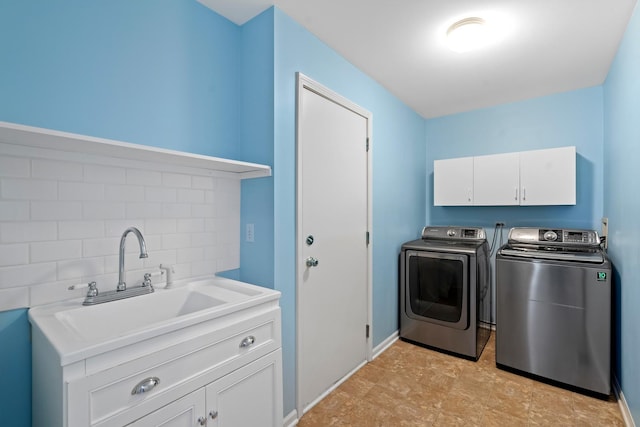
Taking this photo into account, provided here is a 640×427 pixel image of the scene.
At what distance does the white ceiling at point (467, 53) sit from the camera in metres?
1.78

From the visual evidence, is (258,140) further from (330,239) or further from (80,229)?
(80,229)

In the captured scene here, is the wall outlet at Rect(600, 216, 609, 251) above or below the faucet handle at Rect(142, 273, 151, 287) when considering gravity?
above

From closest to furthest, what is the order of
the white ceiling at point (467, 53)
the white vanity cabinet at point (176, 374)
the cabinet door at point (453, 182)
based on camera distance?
the white vanity cabinet at point (176, 374)
the white ceiling at point (467, 53)
the cabinet door at point (453, 182)

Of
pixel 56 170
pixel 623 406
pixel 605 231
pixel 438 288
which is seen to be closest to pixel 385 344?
pixel 438 288

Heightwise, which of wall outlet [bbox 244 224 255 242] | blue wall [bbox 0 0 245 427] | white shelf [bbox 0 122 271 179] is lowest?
wall outlet [bbox 244 224 255 242]

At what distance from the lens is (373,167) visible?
8.95ft

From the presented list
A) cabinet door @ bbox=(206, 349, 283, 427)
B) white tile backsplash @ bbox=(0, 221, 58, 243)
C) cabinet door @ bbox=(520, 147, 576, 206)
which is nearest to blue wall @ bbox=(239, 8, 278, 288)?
cabinet door @ bbox=(206, 349, 283, 427)

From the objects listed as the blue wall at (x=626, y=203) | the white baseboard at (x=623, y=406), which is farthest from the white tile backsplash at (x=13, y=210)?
the white baseboard at (x=623, y=406)

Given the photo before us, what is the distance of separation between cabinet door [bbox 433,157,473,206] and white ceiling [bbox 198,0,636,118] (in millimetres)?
714

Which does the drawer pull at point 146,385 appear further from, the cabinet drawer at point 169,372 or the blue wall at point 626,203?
the blue wall at point 626,203

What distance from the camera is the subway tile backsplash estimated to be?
120 centimetres

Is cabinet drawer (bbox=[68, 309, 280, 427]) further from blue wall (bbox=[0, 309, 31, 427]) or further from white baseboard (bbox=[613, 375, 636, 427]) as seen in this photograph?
white baseboard (bbox=[613, 375, 636, 427])

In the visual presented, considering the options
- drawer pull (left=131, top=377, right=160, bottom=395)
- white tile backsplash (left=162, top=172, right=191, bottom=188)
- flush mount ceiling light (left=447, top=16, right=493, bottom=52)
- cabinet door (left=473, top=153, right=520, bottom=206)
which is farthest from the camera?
cabinet door (left=473, top=153, right=520, bottom=206)

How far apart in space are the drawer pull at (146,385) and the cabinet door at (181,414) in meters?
0.09
